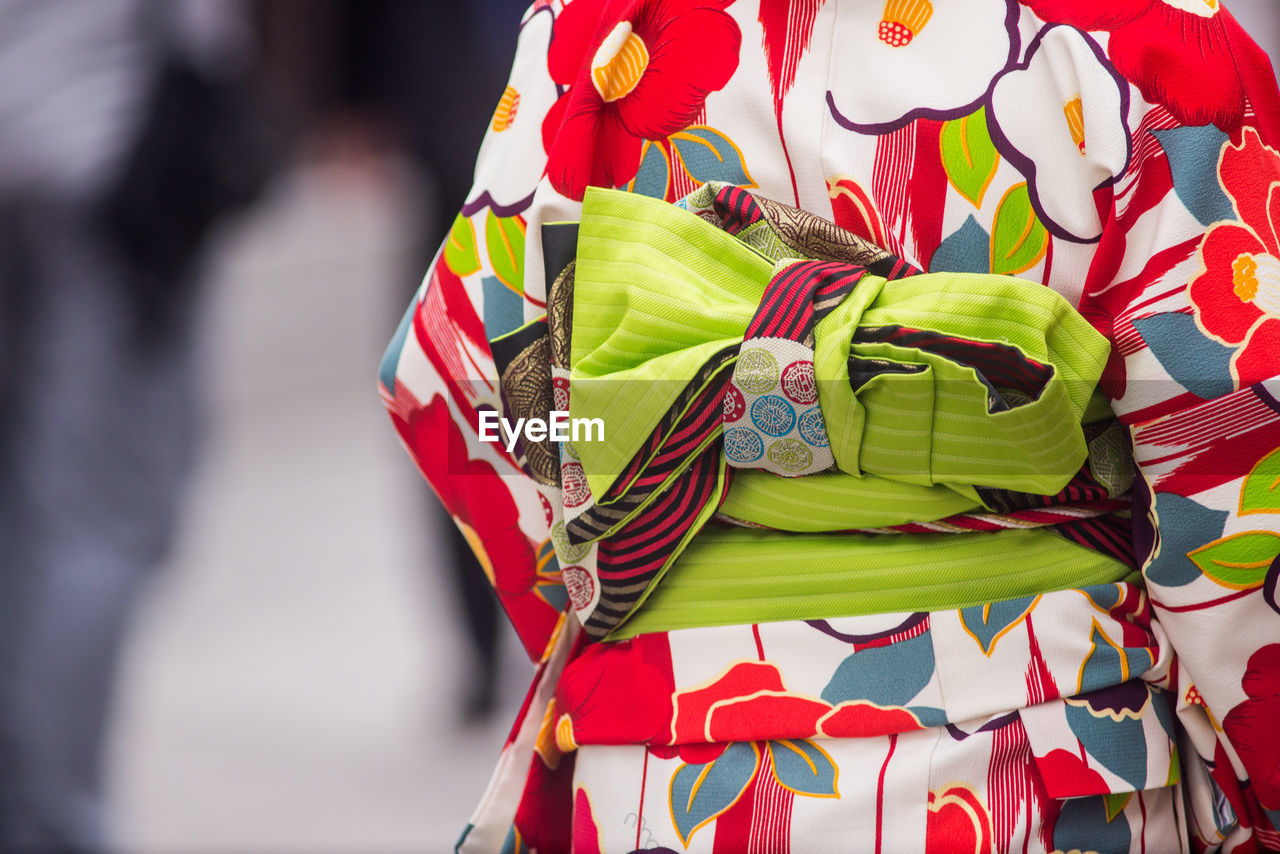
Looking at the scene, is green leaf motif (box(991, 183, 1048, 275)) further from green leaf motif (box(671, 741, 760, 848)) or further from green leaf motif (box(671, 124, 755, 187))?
green leaf motif (box(671, 741, 760, 848))

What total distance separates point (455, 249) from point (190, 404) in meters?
1.05

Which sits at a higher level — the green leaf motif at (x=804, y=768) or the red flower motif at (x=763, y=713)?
the red flower motif at (x=763, y=713)

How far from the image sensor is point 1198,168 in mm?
603

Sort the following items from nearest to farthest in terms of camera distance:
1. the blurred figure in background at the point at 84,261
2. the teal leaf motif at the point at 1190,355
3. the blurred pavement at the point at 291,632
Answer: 1. the teal leaf motif at the point at 1190,355
2. the blurred figure in background at the point at 84,261
3. the blurred pavement at the point at 291,632

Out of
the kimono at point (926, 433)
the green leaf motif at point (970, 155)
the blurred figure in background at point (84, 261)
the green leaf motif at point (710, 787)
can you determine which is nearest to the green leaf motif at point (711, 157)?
the kimono at point (926, 433)

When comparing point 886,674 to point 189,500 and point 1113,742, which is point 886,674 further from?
point 189,500

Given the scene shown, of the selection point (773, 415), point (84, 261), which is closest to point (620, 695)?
point (773, 415)

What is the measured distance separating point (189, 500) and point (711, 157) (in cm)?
126

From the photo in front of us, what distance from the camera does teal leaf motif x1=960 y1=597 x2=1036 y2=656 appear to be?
65cm

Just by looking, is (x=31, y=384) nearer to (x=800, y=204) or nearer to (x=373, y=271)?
(x=800, y=204)

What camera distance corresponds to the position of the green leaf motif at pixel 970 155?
642 mm

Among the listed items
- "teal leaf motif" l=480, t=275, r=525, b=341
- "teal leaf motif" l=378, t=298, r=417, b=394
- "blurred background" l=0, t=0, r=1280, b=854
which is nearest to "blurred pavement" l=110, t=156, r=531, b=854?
"blurred background" l=0, t=0, r=1280, b=854

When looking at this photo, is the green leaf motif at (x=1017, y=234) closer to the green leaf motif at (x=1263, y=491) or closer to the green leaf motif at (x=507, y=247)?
the green leaf motif at (x=1263, y=491)

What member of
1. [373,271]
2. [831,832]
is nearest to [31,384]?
[831,832]
